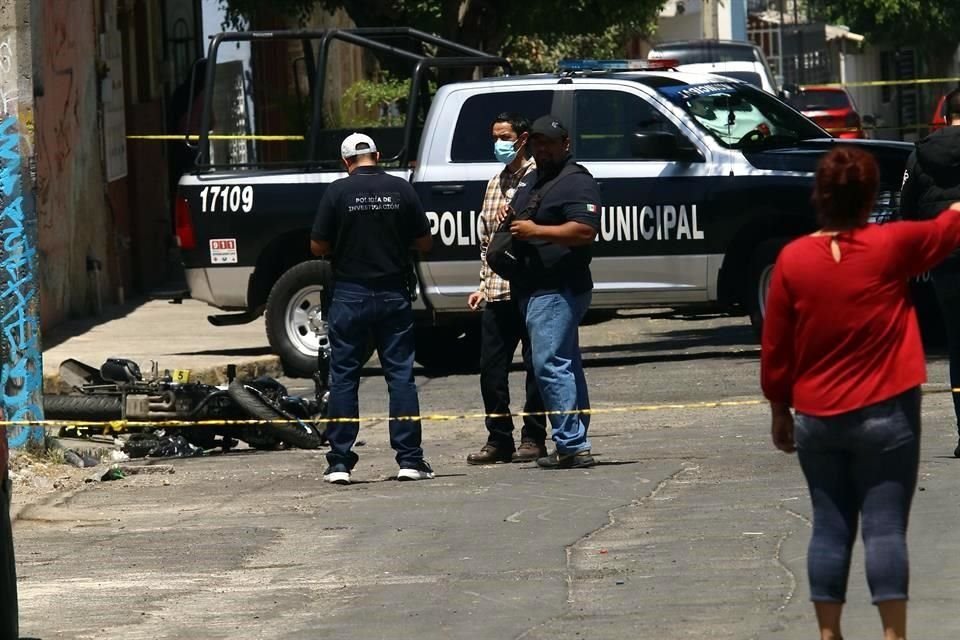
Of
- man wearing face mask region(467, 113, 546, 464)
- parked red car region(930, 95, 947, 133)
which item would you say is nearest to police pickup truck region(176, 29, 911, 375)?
parked red car region(930, 95, 947, 133)

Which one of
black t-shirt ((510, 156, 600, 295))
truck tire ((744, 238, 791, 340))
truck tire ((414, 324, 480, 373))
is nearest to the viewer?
black t-shirt ((510, 156, 600, 295))

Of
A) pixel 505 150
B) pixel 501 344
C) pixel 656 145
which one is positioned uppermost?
pixel 505 150

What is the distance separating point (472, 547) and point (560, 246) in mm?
2342

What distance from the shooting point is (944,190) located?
998 cm

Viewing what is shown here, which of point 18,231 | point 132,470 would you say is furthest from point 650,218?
point 18,231

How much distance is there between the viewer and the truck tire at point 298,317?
15.4m

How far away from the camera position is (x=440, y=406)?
538 inches

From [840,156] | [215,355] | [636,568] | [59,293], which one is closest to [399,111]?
[59,293]

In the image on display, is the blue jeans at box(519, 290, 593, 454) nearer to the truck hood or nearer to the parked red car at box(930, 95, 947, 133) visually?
the parked red car at box(930, 95, 947, 133)

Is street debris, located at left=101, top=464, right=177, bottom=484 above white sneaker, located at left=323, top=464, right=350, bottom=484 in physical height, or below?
below

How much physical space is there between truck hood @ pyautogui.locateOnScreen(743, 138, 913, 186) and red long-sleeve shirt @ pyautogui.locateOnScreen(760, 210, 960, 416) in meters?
8.47

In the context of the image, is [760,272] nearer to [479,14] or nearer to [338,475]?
[338,475]

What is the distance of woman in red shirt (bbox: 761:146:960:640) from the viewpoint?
5.86 m

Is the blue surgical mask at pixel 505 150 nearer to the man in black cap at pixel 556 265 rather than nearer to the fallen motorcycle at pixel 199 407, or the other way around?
the man in black cap at pixel 556 265
